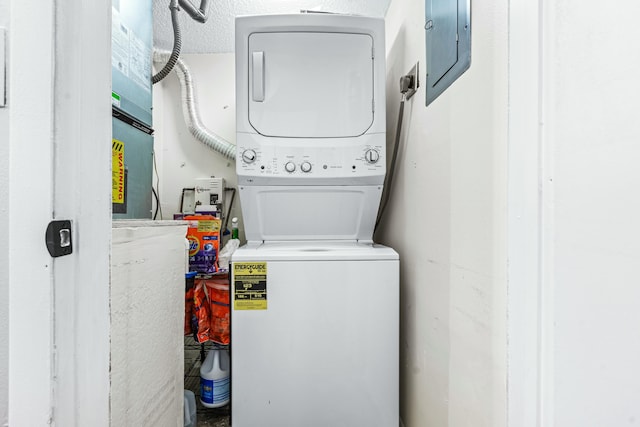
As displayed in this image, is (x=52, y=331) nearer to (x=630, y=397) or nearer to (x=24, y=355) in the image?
(x=24, y=355)

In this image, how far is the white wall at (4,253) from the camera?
1.32ft

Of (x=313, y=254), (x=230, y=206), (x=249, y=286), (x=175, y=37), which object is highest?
(x=175, y=37)

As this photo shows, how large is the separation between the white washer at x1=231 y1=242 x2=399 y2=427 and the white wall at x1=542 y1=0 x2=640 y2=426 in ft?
2.39

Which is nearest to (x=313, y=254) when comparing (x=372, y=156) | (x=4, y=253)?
(x=372, y=156)

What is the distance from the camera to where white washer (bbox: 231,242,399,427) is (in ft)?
3.83

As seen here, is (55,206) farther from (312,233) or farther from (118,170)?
(312,233)

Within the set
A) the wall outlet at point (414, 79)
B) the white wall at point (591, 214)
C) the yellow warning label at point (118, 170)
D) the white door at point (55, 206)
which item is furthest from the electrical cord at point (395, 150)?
the yellow warning label at point (118, 170)

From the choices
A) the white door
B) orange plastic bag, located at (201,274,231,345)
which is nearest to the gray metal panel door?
the white door

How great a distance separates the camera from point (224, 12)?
72.6 inches

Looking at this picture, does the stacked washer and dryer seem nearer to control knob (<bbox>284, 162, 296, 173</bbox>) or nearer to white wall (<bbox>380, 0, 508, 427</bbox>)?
control knob (<bbox>284, 162, 296, 173</bbox>)

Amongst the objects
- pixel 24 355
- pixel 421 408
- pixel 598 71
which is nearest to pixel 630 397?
pixel 598 71

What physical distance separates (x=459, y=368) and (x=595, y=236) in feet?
1.77

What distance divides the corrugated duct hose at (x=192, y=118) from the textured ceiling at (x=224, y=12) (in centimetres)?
17

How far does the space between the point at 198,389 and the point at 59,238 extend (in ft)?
5.25
